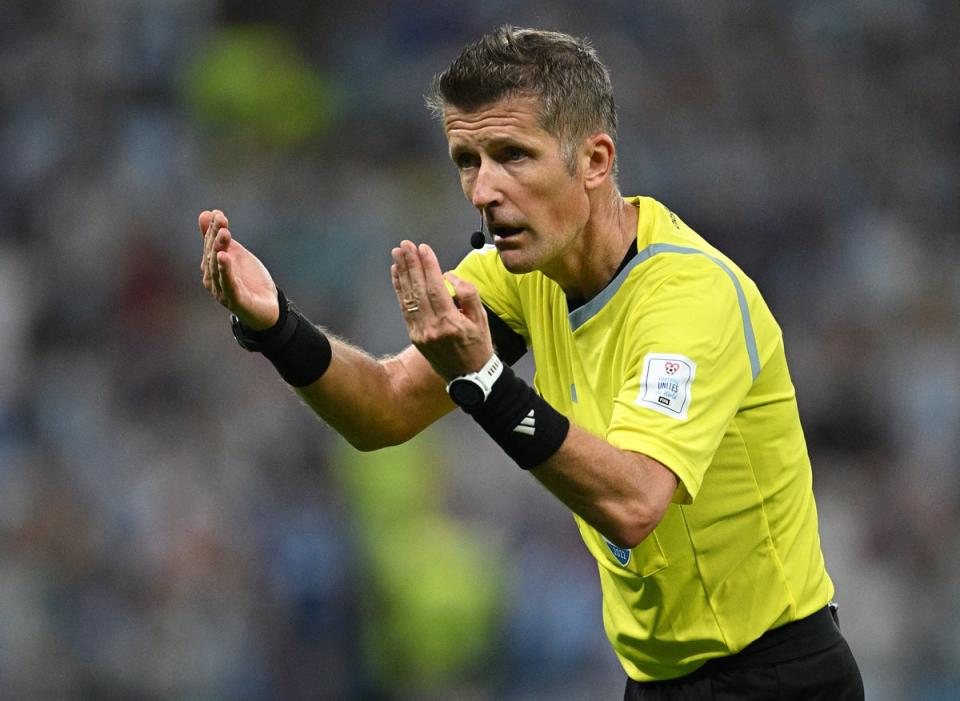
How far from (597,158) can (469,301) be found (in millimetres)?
674

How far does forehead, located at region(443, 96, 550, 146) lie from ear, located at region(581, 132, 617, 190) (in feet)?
0.44

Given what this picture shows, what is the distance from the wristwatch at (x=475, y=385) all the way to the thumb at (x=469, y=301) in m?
0.09

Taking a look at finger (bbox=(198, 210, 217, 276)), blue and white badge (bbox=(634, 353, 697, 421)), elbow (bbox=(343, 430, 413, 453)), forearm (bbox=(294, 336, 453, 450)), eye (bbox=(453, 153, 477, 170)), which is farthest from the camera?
elbow (bbox=(343, 430, 413, 453))

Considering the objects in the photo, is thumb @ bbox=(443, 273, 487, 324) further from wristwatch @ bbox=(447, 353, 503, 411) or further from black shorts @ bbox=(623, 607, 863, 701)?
black shorts @ bbox=(623, 607, 863, 701)

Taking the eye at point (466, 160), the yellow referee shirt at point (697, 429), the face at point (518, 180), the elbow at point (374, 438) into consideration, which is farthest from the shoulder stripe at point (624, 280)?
the elbow at point (374, 438)

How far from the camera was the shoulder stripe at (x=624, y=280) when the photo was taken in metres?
3.43

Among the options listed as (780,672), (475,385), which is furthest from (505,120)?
(780,672)

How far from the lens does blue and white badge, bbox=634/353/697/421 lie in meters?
3.19

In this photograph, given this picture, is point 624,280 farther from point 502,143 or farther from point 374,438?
point 374,438

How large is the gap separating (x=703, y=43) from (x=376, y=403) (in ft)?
25.6

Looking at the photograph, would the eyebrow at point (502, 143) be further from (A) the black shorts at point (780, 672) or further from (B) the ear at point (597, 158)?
(A) the black shorts at point (780, 672)

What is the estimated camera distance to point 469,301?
9.99ft

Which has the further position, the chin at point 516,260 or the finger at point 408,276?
the chin at point 516,260

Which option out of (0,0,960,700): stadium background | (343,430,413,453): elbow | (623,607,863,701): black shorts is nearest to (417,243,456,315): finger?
(343,430,413,453): elbow
